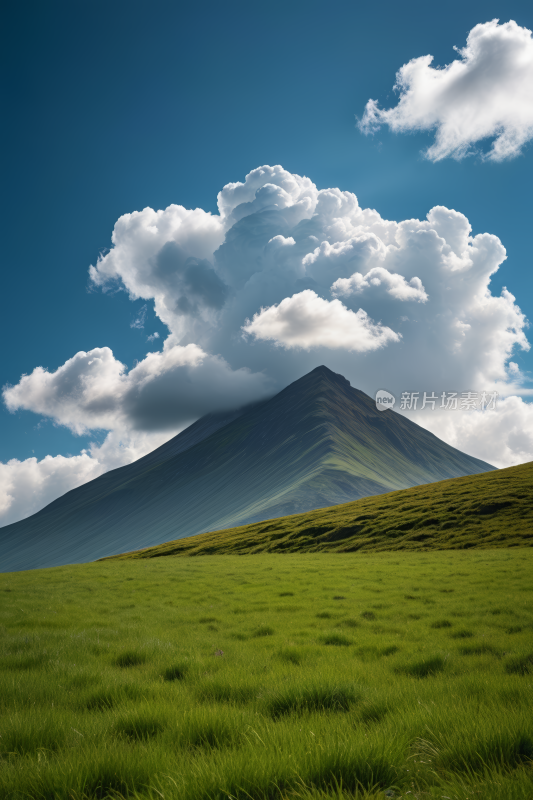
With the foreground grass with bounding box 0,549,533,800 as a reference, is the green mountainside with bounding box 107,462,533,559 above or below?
below

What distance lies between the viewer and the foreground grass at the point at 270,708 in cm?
356

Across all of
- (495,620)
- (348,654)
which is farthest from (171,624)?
(495,620)

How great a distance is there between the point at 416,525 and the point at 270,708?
64736 mm

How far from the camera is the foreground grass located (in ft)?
11.7

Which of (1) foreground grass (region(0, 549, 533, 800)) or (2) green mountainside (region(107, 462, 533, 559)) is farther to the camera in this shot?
(2) green mountainside (region(107, 462, 533, 559))

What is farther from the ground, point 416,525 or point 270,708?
point 270,708

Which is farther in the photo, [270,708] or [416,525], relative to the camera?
[416,525]

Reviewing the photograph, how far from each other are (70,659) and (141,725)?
4712 mm

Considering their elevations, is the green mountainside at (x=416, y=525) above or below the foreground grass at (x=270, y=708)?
below

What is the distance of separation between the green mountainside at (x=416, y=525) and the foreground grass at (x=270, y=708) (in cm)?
4475

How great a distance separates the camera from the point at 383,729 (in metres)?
4.64

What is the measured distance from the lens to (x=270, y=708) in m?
5.75

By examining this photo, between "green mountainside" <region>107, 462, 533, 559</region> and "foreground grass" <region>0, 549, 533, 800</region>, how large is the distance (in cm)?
4475

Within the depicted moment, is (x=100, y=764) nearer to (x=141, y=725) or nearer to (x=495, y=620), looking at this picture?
(x=141, y=725)
